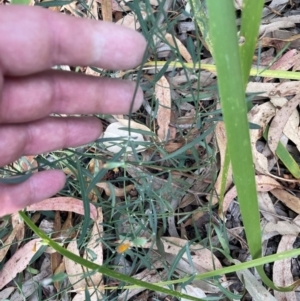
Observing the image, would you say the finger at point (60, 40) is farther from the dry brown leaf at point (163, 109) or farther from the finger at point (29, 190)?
the dry brown leaf at point (163, 109)

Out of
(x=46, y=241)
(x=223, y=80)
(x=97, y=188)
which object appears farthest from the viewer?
(x=97, y=188)

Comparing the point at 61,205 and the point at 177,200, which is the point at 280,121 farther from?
the point at 61,205

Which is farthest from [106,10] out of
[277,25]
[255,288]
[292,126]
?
[255,288]

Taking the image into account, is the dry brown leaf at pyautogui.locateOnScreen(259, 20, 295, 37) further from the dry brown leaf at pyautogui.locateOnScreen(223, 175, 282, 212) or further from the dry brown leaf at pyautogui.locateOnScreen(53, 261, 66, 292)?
the dry brown leaf at pyautogui.locateOnScreen(53, 261, 66, 292)

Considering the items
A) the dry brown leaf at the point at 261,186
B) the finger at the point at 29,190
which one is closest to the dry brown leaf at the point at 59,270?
the finger at the point at 29,190

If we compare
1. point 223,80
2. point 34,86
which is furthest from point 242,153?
point 34,86

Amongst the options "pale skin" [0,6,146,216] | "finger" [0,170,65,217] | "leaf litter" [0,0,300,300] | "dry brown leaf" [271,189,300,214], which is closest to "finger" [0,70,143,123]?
"pale skin" [0,6,146,216]

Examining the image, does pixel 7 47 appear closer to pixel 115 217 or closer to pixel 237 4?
pixel 115 217
